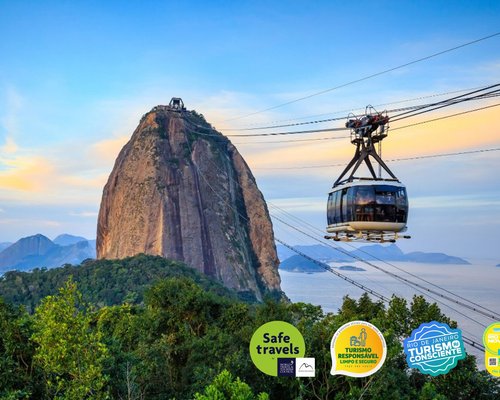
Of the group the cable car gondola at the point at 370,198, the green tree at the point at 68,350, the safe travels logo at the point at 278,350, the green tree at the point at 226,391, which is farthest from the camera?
the cable car gondola at the point at 370,198

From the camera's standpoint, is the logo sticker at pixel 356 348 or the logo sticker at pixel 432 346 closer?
the logo sticker at pixel 356 348

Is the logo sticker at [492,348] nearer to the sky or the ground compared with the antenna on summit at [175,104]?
nearer to the ground

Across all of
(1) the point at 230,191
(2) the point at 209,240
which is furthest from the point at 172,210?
(1) the point at 230,191

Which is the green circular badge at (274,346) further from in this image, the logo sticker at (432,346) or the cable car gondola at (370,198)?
the cable car gondola at (370,198)

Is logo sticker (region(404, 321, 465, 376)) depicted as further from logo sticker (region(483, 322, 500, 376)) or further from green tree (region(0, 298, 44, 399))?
green tree (region(0, 298, 44, 399))

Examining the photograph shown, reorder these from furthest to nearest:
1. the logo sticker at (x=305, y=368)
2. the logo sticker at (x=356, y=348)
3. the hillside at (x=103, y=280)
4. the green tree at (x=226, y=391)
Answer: the hillside at (x=103, y=280), the green tree at (x=226, y=391), the logo sticker at (x=356, y=348), the logo sticker at (x=305, y=368)

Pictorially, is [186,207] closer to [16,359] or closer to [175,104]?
[175,104]

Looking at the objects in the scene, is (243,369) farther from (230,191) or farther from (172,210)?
(230,191)

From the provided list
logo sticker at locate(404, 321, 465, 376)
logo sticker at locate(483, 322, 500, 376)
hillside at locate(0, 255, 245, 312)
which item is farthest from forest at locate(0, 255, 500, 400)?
hillside at locate(0, 255, 245, 312)

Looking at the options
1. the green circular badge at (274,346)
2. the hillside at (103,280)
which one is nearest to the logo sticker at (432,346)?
the green circular badge at (274,346)
